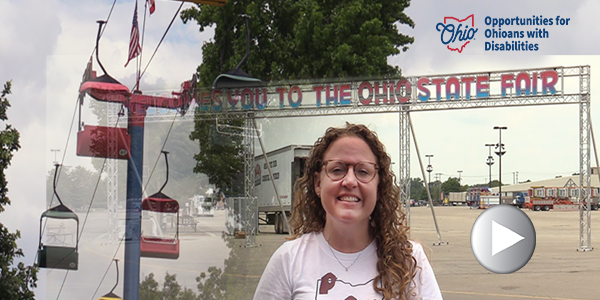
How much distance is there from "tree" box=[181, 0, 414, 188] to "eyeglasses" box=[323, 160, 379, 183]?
1176 centimetres

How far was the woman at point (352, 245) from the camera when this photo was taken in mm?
1724

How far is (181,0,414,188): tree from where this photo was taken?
13742 millimetres

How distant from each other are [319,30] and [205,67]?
2.99 meters

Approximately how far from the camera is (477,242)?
536cm

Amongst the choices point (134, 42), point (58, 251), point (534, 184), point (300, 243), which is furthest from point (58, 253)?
point (534, 184)

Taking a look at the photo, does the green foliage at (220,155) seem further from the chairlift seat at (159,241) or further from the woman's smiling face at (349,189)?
the woman's smiling face at (349,189)

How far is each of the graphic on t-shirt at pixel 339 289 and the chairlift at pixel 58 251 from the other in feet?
10.7

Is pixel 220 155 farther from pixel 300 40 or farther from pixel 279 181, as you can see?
pixel 279 181

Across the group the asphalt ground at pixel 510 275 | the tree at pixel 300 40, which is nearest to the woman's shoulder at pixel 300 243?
the asphalt ground at pixel 510 275

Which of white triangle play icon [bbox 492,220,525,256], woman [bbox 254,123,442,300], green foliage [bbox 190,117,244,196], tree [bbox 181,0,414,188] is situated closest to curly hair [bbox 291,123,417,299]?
woman [bbox 254,123,442,300]

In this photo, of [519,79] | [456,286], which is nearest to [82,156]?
[456,286]

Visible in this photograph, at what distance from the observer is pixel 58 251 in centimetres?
447

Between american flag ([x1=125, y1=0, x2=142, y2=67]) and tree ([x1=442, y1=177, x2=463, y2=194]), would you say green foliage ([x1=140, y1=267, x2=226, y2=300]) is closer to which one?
american flag ([x1=125, y1=0, x2=142, y2=67])

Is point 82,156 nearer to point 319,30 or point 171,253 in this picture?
point 171,253
